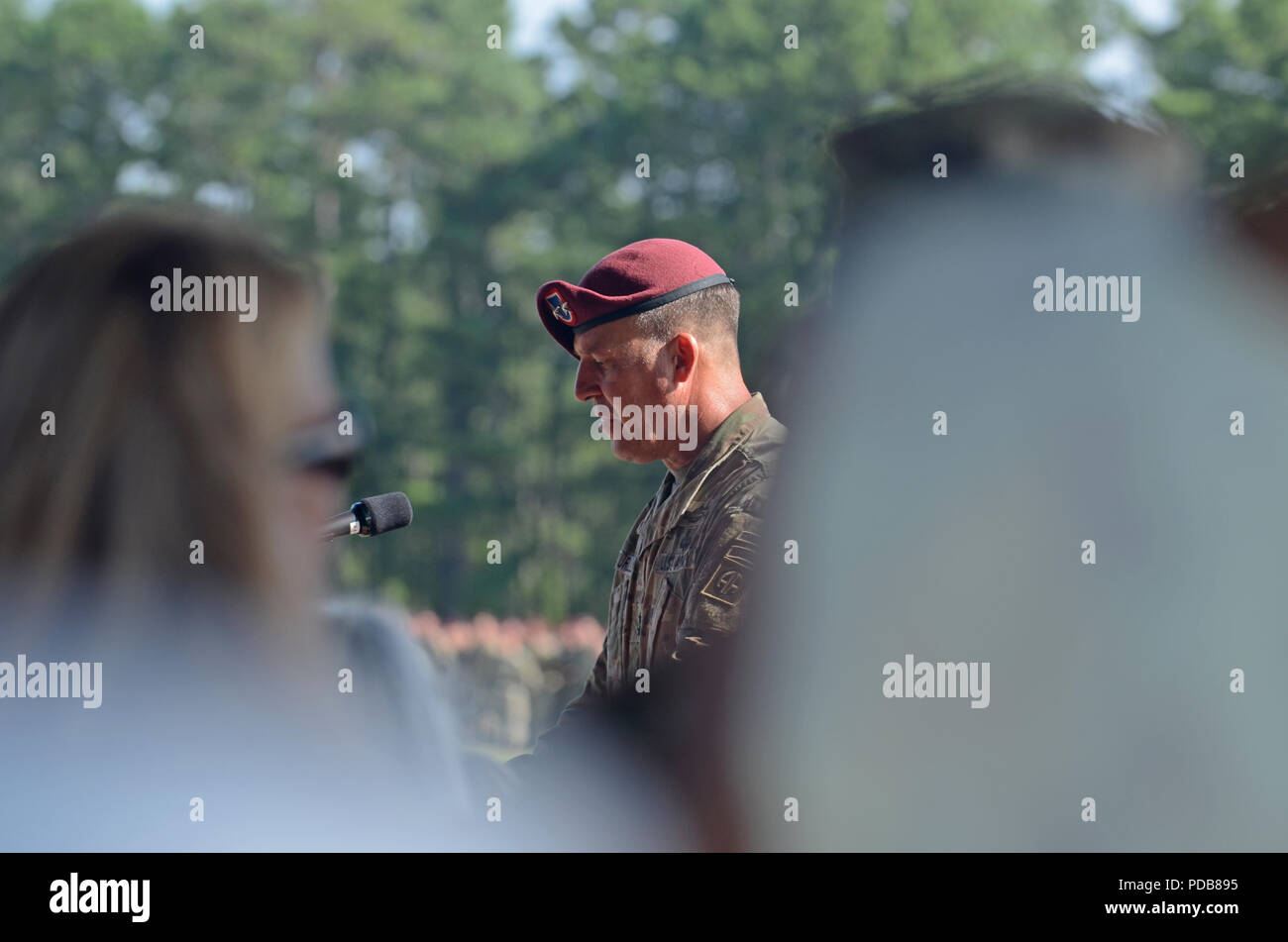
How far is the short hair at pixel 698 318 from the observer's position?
101 inches

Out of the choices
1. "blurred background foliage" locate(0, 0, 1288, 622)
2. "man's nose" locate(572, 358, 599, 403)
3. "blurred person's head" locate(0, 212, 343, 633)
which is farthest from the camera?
"blurred background foliage" locate(0, 0, 1288, 622)

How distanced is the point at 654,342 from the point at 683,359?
0.21 ft

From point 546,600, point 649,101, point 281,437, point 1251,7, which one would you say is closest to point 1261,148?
point 281,437

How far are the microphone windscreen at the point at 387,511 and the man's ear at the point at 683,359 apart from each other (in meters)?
0.80

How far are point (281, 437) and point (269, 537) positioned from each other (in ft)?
0.35

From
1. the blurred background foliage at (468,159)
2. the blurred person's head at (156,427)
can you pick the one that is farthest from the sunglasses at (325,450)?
the blurred background foliage at (468,159)

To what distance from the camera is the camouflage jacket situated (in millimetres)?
2346

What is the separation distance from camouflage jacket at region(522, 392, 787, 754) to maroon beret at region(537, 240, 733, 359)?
259mm

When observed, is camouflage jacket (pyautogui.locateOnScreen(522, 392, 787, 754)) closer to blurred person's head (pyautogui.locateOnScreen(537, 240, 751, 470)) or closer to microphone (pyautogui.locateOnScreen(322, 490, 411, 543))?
blurred person's head (pyautogui.locateOnScreen(537, 240, 751, 470))

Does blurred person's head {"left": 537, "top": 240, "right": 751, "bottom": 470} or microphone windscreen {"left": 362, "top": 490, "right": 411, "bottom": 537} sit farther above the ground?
blurred person's head {"left": 537, "top": 240, "right": 751, "bottom": 470}

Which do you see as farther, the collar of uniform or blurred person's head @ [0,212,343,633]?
the collar of uniform

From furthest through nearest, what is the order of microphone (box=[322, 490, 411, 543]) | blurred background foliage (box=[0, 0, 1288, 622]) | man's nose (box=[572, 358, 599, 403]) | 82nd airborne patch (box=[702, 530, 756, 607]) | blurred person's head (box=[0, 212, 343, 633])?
blurred background foliage (box=[0, 0, 1288, 622])
man's nose (box=[572, 358, 599, 403])
82nd airborne patch (box=[702, 530, 756, 607])
microphone (box=[322, 490, 411, 543])
blurred person's head (box=[0, 212, 343, 633])
